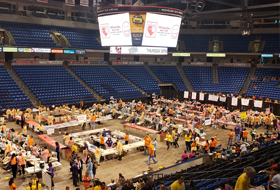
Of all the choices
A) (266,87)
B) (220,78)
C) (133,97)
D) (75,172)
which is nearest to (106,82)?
(133,97)

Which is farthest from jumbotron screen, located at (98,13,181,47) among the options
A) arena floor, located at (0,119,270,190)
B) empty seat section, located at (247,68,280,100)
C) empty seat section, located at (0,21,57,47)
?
empty seat section, located at (247,68,280,100)

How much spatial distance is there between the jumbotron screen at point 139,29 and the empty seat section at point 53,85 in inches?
290

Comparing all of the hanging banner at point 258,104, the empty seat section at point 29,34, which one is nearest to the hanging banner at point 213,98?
the hanging banner at point 258,104

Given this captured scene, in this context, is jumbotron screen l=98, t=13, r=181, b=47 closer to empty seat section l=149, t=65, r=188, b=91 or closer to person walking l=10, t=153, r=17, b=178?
empty seat section l=149, t=65, r=188, b=91

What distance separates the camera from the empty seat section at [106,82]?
37.8m

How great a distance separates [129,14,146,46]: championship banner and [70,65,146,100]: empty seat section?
28.4 ft

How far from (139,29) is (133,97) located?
10216 mm

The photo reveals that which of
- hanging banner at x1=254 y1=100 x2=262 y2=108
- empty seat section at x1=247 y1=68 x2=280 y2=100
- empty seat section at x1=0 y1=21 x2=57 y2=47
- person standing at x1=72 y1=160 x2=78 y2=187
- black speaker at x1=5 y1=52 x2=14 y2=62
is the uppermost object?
empty seat section at x1=0 y1=21 x2=57 y2=47

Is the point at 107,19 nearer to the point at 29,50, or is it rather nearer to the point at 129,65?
the point at 29,50

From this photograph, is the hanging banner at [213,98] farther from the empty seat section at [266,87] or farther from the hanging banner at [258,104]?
the empty seat section at [266,87]

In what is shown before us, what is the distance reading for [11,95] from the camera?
30406mm

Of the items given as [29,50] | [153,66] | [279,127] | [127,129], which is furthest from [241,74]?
[29,50]

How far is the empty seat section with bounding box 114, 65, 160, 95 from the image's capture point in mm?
41844

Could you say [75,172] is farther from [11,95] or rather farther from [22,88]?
[22,88]
